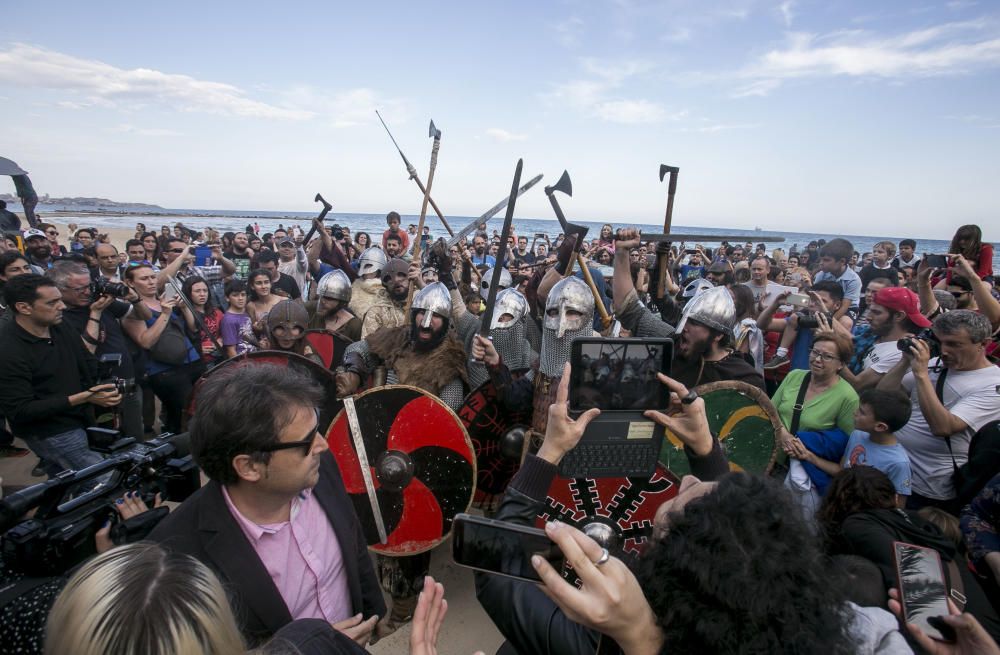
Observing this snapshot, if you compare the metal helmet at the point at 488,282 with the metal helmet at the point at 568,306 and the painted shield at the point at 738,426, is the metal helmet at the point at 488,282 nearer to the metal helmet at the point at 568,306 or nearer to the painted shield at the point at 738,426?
the metal helmet at the point at 568,306

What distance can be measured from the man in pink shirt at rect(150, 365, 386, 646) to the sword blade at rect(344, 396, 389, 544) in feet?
3.14

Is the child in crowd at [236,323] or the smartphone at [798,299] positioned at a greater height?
the smartphone at [798,299]

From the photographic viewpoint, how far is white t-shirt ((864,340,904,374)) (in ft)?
11.3

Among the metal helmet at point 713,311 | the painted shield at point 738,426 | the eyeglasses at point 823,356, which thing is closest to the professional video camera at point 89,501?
the painted shield at point 738,426

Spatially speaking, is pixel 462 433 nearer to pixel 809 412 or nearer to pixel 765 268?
pixel 809 412

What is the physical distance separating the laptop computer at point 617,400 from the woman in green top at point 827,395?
1514 mm

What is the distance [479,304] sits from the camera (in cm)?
593

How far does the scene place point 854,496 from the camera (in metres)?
2.07

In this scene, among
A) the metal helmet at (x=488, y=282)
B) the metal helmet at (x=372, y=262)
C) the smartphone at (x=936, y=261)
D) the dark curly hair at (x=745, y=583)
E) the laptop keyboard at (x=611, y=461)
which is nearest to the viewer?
the dark curly hair at (x=745, y=583)

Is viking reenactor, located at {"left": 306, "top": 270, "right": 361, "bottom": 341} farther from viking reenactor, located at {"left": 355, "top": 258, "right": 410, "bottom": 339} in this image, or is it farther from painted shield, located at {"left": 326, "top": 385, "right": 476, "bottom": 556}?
painted shield, located at {"left": 326, "top": 385, "right": 476, "bottom": 556}

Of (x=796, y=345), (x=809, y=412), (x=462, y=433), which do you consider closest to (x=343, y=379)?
(x=462, y=433)

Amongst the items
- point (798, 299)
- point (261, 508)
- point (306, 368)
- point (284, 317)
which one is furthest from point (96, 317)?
point (798, 299)

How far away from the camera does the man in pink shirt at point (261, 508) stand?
138cm

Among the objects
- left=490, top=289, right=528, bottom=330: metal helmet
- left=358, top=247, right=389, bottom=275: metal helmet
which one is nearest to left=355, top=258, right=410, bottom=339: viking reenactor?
left=358, top=247, right=389, bottom=275: metal helmet
